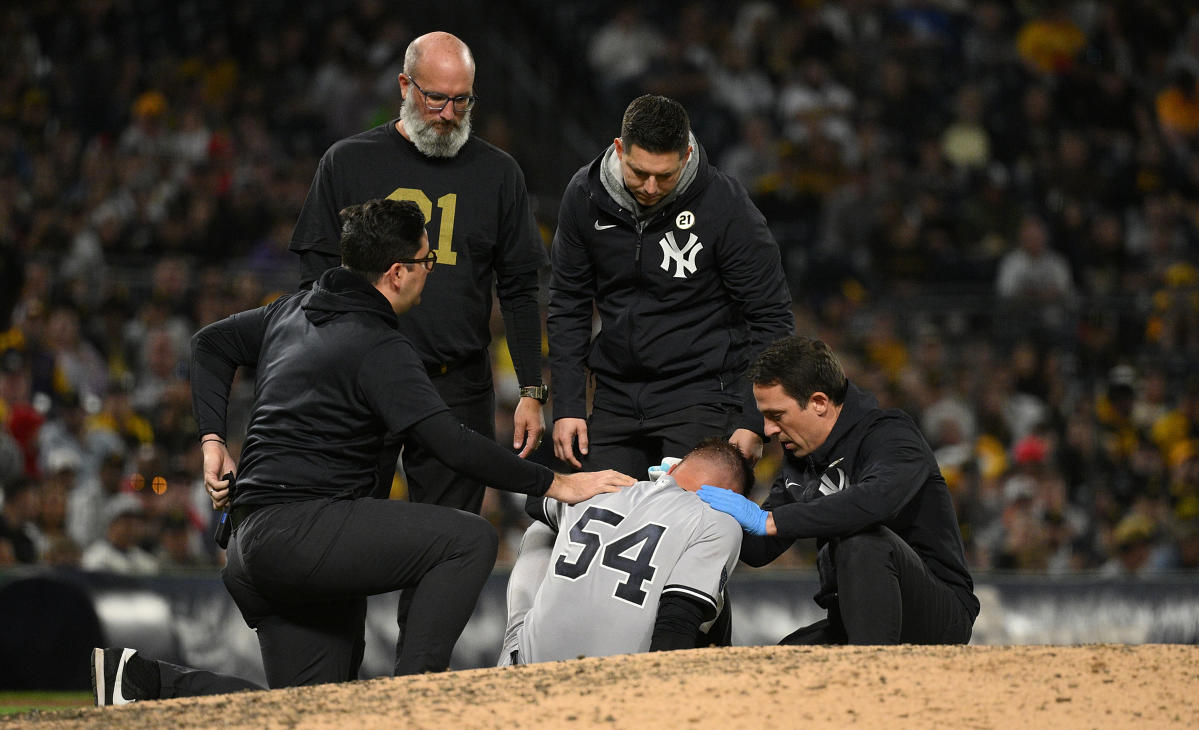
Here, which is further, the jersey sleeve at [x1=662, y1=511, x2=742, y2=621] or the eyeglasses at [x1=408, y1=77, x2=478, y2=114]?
the eyeglasses at [x1=408, y1=77, x2=478, y2=114]

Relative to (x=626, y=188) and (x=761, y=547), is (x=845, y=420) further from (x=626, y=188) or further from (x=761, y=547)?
(x=626, y=188)

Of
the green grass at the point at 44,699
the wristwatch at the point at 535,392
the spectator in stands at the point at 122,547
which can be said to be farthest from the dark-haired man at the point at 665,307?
the spectator in stands at the point at 122,547

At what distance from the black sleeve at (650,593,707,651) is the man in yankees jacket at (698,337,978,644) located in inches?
13.5

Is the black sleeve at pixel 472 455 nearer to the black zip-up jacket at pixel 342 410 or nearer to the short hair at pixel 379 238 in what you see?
the black zip-up jacket at pixel 342 410

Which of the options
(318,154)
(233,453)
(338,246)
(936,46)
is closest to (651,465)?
(338,246)

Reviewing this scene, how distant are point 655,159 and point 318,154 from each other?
28.9ft

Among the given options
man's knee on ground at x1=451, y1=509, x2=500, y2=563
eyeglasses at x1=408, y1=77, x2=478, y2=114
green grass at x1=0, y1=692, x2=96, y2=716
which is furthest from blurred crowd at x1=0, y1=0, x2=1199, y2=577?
man's knee on ground at x1=451, y1=509, x2=500, y2=563

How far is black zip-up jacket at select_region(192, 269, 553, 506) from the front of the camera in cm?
436

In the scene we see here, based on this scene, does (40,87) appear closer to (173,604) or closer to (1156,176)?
(173,604)

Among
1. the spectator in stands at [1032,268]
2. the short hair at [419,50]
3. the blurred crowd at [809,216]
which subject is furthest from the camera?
the spectator in stands at [1032,268]

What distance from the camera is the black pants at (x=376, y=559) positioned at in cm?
433

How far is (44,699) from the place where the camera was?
7258 mm

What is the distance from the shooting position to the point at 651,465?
5.54 m

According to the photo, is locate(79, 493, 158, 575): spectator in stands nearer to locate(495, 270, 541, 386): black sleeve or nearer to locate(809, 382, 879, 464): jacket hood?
locate(495, 270, 541, 386): black sleeve
